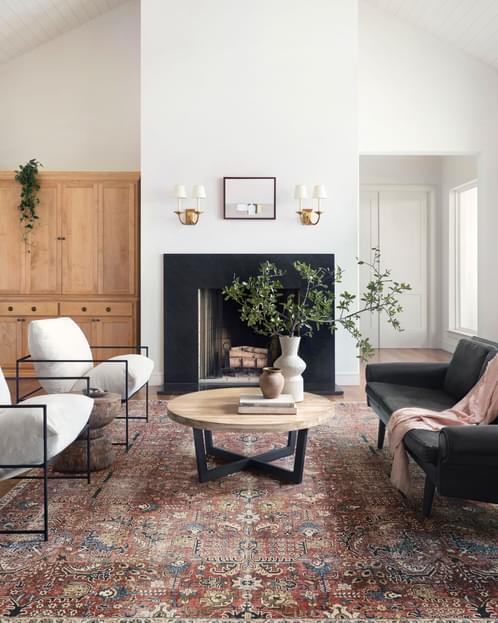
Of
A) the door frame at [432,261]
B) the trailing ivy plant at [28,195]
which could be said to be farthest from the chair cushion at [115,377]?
the door frame at [432,261]

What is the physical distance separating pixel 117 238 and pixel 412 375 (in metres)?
3.42

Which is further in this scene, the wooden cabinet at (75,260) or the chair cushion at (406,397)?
the wooden cabinet at (75,260)

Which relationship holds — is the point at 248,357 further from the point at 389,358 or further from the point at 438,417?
the point at 438,417

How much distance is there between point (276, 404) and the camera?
9.75 ft

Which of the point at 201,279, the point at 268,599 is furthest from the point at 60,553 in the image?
the point at 201,279

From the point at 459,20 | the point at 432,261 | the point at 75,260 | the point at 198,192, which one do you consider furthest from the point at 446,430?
the point at 432,261

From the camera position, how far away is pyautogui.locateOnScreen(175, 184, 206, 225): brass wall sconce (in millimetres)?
5297

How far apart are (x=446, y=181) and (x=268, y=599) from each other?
763 centimetres

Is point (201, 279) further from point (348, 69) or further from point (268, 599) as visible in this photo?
point (268, 599)

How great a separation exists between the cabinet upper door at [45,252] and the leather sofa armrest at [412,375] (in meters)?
3.58

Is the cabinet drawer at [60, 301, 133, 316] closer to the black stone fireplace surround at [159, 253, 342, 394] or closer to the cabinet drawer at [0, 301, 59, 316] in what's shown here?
the cabinet drawer at [0, 301, 59, 316]

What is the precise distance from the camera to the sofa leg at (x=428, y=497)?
2486 mm

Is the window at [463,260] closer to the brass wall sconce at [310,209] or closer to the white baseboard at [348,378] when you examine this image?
the white baseboard at [348,378]

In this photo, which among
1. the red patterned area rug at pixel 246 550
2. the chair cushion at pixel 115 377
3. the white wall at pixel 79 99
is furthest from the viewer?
the white wall at pixel 79 99
